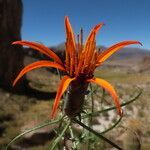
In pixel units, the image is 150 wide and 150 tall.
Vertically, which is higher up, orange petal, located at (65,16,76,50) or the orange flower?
orange petal, located at (65,16,76,50)

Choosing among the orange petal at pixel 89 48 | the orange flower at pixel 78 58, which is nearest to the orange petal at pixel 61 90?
the orange flower at pixel 78 58

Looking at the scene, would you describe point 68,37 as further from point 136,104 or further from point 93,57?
point 136,104

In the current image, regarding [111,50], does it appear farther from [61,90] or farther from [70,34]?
[61,90]

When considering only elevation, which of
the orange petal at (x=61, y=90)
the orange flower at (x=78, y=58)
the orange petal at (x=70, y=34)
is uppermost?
the orange petal at (x=70, y=34)

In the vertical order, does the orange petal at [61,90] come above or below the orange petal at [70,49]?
below

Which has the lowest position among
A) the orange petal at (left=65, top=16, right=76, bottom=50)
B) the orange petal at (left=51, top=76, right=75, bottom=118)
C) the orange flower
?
the orange petal at (left=51, top=76, right=75, bottom=118)

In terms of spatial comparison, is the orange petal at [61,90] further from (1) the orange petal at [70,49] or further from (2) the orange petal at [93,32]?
(2) the orange petal at [93,32]

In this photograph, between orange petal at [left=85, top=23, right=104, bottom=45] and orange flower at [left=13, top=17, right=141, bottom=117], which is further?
orange petal at [left=85, top=23, right=104, bottom=45]

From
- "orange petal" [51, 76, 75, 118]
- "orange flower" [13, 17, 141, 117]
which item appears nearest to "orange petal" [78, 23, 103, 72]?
"orange flower" [13, 17, 141, 117]

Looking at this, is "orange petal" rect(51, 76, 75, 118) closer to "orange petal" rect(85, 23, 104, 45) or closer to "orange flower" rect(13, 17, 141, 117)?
"orange flower" rect(13, 17, 141, 117)

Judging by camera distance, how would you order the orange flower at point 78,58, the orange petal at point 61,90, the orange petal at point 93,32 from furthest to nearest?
the orange petal at point 93,32, the orange flower at point 78,58, the orange petal at point 61,90

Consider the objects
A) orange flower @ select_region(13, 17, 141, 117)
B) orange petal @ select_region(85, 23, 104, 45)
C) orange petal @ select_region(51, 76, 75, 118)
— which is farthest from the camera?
orange petal @ select_region(85, 23, 104, 45)

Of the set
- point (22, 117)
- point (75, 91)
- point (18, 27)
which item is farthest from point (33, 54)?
point (75, 91)
